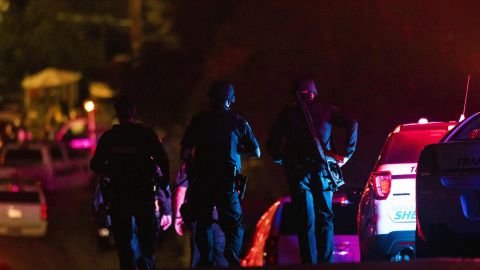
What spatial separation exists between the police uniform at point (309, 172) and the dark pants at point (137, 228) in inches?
48.0

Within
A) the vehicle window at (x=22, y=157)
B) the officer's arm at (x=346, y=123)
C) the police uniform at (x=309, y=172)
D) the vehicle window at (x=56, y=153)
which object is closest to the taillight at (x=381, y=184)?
the officer's arm at (x=346, y=123)

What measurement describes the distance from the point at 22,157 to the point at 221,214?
2455cm

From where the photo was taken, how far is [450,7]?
56.3ft

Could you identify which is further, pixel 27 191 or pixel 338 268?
pixel 27 191

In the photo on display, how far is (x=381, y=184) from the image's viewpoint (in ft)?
34.2

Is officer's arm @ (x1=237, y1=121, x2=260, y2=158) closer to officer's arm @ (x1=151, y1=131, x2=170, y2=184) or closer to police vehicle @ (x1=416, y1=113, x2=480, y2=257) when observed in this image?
officer's arm @ (x1=151, y1=131, x2=170, y2=184)

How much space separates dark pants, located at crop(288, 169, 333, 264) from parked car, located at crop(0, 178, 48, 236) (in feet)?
48.0

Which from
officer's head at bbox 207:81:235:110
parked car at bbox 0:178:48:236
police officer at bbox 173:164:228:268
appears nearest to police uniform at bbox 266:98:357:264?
officer's head at bbox 207:81:235:110

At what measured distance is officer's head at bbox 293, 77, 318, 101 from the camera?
9.94 metres

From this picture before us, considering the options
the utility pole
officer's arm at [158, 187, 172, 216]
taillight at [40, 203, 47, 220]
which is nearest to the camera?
officer's arm at [158, 187, 172, 216]

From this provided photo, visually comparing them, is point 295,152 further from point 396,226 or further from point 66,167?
point 66,167

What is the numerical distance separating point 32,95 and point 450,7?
39.1 meters

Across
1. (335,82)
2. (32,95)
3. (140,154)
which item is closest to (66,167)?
(335,82)

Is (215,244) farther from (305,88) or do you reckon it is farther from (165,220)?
(305,88)
